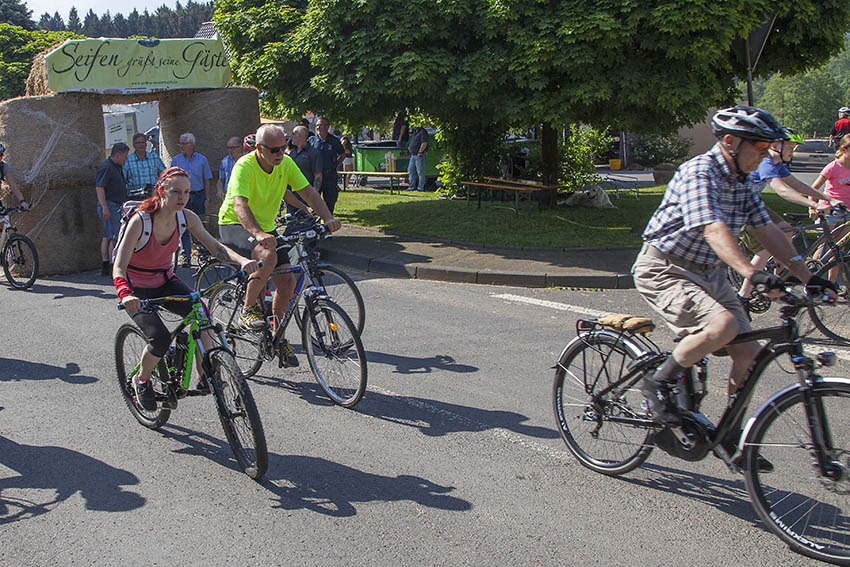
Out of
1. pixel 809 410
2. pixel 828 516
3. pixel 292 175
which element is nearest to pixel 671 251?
pixel 809 410

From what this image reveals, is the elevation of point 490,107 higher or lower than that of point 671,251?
higher

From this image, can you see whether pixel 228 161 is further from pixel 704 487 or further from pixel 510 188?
pixel 704 487

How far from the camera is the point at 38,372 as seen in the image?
6.87 meters

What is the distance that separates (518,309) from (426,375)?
252 cm

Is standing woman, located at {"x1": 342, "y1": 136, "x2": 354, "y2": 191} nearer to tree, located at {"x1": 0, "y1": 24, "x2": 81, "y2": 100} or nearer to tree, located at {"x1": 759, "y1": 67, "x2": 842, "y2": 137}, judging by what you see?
tree, located at {"x1": 0, "y1": 24, "x2": 81, "y2": 100}

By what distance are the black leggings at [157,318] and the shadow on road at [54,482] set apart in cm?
76

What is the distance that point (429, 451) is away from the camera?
4.98 meters

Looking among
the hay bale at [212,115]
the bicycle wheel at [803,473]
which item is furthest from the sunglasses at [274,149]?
the hay bale at [212,115]

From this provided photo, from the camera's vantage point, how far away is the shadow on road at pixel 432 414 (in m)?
5.32

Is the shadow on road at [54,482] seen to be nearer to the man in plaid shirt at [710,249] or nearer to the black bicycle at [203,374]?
the black bicycle at [203,374]

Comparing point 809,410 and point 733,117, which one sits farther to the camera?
point 733,117

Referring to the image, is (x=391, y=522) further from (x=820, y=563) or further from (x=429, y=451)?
(x=820, y=563)

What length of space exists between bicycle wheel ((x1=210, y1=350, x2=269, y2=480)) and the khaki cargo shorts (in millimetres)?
2150

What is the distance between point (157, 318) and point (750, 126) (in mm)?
3446
